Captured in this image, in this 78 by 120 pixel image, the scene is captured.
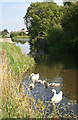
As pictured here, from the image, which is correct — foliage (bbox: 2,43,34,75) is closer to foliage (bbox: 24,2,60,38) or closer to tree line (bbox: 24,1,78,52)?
tree line (bbox: 24,1,78,52)

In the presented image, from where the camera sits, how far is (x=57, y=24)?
2786cm

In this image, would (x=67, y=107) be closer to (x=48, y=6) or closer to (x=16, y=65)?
(x=16, y=65)

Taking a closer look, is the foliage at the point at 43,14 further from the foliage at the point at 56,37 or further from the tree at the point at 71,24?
the tree at the point at 71,24

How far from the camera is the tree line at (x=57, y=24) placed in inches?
870

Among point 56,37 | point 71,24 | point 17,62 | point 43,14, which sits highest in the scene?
point 43,14

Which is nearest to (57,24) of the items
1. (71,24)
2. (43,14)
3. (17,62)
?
(71,24)

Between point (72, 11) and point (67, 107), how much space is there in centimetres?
1704

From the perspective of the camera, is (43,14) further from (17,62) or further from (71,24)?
(17,62)

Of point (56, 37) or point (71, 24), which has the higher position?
point (71, 24)

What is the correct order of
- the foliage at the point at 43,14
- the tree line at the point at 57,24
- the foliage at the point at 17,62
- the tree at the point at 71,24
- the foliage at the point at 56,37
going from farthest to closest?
1. the foliage at the point at 43,14
2. the foliage at the point at 56,37
3. the tree line at the point at 57,24
4. the tree at the point at 71,24
5. the foliage at the point at 17,62

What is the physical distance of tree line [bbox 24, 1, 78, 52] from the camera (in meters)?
22.1

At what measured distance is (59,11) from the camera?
39.3 meters

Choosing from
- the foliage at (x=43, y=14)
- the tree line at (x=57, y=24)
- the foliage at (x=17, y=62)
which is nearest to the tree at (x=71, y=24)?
the tree line at (x=57, y=24)

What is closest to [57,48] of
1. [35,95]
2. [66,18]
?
[66,18]
